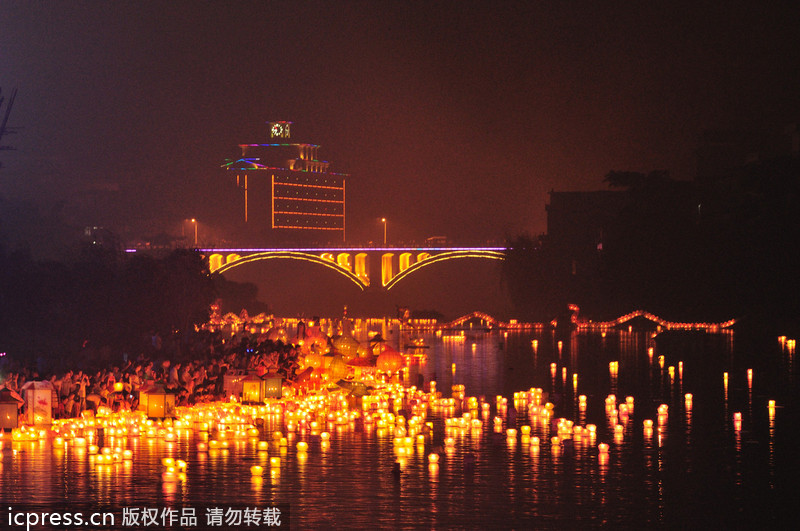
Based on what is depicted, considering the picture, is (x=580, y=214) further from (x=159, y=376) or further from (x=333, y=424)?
(x=333, y=424)

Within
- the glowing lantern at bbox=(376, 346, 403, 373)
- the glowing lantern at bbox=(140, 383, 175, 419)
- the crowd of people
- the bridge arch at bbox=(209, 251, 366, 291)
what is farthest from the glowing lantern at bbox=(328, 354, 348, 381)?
the bridge arch at bbox=(209, 251, 366, 291)

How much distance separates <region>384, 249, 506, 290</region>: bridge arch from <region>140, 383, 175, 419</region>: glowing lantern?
76.0 metres

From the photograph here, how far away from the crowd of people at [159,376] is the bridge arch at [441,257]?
6802 cm

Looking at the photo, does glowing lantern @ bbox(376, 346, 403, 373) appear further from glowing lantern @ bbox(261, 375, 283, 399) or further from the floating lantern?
the floating lantern

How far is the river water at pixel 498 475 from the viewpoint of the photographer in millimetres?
12555

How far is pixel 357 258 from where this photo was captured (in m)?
103

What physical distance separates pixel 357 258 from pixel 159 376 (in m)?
81.1

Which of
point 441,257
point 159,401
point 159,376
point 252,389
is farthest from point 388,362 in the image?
point 441,257

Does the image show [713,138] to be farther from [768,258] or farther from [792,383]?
[792,383]

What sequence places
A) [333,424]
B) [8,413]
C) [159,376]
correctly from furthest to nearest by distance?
[159,376] < [333,424] < [8,413]

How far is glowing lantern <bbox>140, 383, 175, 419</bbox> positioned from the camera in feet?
63.8

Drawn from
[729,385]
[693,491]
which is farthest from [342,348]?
[693,491]

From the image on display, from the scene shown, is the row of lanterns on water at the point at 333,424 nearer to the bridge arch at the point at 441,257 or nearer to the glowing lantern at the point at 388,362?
the glowing lantern at the point at 388,362

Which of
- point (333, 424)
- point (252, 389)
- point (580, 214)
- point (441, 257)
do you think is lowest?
point (333, 424)
